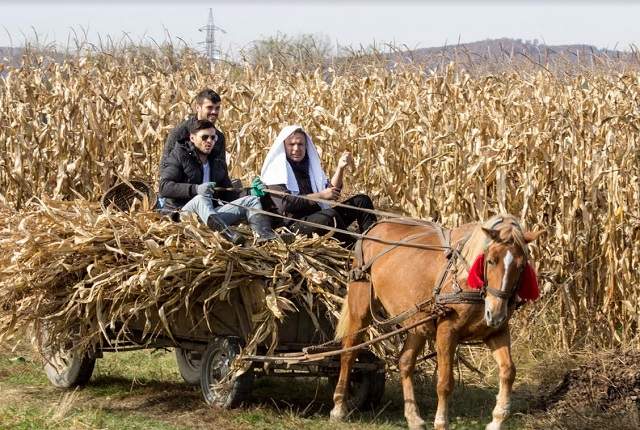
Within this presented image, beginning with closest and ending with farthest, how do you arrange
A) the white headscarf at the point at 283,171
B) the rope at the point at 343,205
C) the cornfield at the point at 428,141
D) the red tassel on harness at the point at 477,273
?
the red tassel on harness at the point at 477,273 < the rope at the point at 343,205 < the white headscarf at the point at 283,171 < the cornfield at the point at 428,141

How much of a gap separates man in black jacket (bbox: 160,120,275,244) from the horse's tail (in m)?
0.77

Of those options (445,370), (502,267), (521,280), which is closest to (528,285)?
(521,280)

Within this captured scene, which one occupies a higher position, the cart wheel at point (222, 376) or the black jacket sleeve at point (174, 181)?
the black jacket sleeve at point (174, 181)

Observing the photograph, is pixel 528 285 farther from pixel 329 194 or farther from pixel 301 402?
pixel 301 402

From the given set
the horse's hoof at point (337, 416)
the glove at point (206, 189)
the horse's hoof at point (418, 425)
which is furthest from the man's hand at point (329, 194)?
the horse's hoof at point (418, 425)

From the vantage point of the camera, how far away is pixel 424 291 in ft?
21.8

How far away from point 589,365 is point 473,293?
1.96m

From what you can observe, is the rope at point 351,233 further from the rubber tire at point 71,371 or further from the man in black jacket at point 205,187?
the rubber tire at point 71,371

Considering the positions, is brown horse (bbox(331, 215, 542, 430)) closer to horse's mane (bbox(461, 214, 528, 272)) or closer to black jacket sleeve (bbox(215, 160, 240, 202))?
horse's mane (bbox(461, 214, 528, 272))

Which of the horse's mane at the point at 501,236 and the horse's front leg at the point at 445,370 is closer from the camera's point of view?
the horse's mane at the point at 501,236

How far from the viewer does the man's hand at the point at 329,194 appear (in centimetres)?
789

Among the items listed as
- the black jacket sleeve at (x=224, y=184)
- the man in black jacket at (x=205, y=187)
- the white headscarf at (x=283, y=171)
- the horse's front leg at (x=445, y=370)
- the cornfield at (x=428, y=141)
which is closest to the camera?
the horse's front leg at (x=445, y=370)

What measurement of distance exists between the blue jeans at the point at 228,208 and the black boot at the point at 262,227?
6cm

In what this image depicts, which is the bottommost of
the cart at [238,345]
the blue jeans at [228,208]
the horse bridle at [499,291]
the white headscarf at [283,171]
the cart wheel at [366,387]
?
the cart wheel at [366,387]
